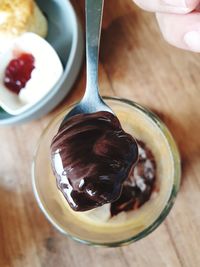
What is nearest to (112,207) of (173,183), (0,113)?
(173,183)

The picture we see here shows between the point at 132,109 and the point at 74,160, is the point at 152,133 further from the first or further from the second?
the point at 74,160

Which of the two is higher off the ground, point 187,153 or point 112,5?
point 112,5

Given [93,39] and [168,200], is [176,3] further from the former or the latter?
[168,200]

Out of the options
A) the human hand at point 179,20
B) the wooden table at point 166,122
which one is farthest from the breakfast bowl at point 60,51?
the human hand at point 179,20

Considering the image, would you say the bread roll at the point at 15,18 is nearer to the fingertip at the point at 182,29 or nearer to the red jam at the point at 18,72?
the red jam at the point at 18,72

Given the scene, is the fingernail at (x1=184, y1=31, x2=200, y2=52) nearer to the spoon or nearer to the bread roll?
the spoon

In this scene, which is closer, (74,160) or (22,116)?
(74,160)

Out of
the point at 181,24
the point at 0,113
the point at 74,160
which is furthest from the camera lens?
the point at 0,113

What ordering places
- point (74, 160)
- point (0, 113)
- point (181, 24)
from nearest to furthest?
1. point (74, 160)
2. point (181, 24)
3. point (0, 113)
